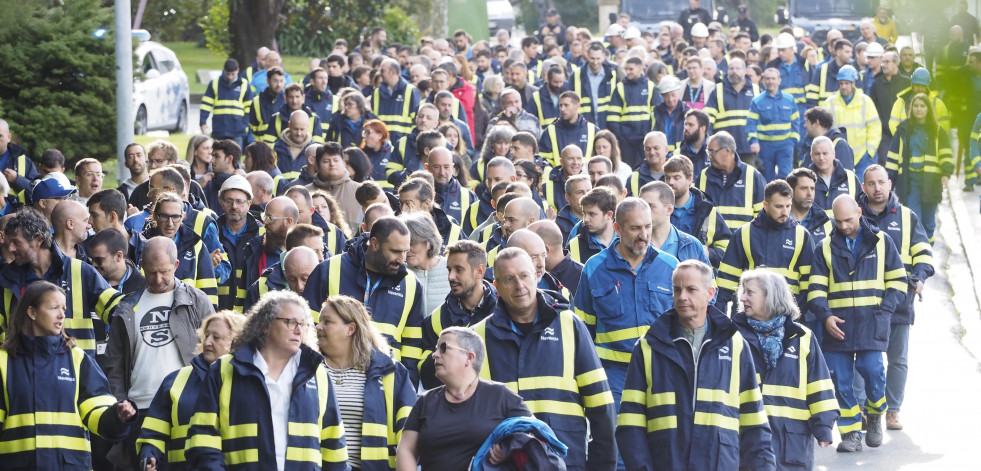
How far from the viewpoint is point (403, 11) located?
1416 inches

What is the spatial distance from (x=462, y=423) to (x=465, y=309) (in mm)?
1608

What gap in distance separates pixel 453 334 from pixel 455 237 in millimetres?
4377

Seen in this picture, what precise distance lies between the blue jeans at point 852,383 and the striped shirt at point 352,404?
15.3ft

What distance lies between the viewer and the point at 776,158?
17500mm

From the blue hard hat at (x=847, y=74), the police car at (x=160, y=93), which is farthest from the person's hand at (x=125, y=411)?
the police car at (x=160, y=93)

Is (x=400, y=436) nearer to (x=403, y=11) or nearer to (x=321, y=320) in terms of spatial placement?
(x=321, y=320)

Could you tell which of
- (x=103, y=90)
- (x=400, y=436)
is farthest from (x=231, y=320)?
(x=103, y=90)

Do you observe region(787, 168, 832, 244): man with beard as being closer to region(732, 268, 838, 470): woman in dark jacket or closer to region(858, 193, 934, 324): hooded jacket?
region(858, 193, 934, 324): hooded jacket

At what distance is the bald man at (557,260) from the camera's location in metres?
8.30

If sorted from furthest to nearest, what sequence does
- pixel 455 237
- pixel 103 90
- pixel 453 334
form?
pixel 103 90 < pixel 455 237 < pixel 453 334

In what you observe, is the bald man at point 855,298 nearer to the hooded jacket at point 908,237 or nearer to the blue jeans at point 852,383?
the blue jeans at point 852,383

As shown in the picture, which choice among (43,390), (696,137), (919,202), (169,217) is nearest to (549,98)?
(696,137)

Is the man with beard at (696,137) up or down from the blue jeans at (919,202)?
up

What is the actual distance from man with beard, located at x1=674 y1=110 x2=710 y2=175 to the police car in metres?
11.7
